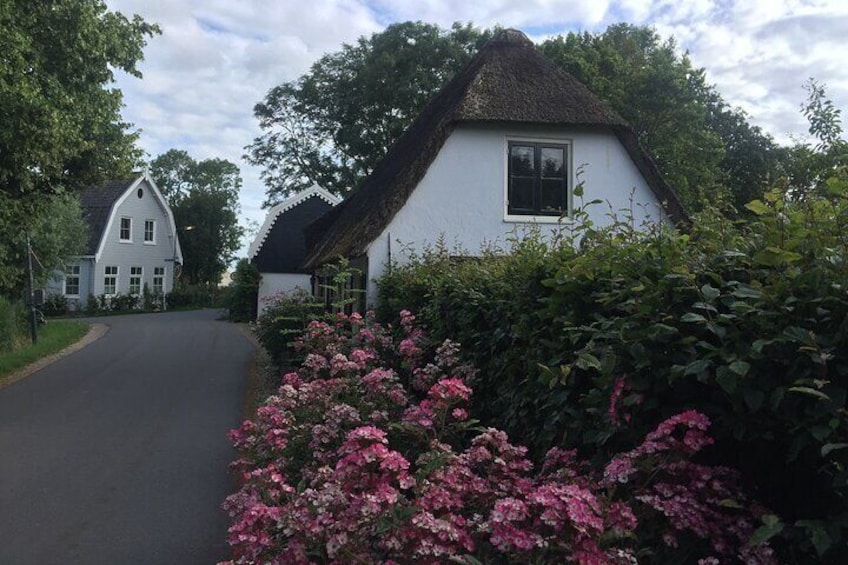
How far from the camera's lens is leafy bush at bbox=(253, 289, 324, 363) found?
13.5 meters

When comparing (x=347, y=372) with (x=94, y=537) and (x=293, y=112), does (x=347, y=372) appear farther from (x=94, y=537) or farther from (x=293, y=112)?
(x=293, y=112)

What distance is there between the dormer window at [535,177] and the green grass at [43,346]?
34.5 feet

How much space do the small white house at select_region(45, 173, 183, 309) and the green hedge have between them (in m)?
44.0

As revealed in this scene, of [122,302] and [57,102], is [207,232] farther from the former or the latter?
[57,102]

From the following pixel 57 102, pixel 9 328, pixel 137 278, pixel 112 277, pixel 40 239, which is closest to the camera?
pixel 57 102

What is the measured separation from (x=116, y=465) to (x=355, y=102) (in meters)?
28.3

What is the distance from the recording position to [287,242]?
111 feet

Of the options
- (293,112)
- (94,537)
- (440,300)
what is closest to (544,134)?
(440,300)

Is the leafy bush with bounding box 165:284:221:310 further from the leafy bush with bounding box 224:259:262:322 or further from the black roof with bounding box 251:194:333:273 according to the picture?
the black roof with bounding box 251:194:333:273

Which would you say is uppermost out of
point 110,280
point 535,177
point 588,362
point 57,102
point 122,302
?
point 57,102

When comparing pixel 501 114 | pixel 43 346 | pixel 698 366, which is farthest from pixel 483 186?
pixel 43 346

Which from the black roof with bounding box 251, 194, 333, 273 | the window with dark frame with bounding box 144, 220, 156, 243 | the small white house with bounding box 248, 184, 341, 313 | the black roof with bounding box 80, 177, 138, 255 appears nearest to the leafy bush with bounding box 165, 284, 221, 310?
the window with dark frame with bounding box 144, 220, 156, 243

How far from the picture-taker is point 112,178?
1603cm

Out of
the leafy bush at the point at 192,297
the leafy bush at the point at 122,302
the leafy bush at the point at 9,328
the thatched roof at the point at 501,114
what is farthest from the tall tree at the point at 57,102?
the leafy bush at the point at 192,297
